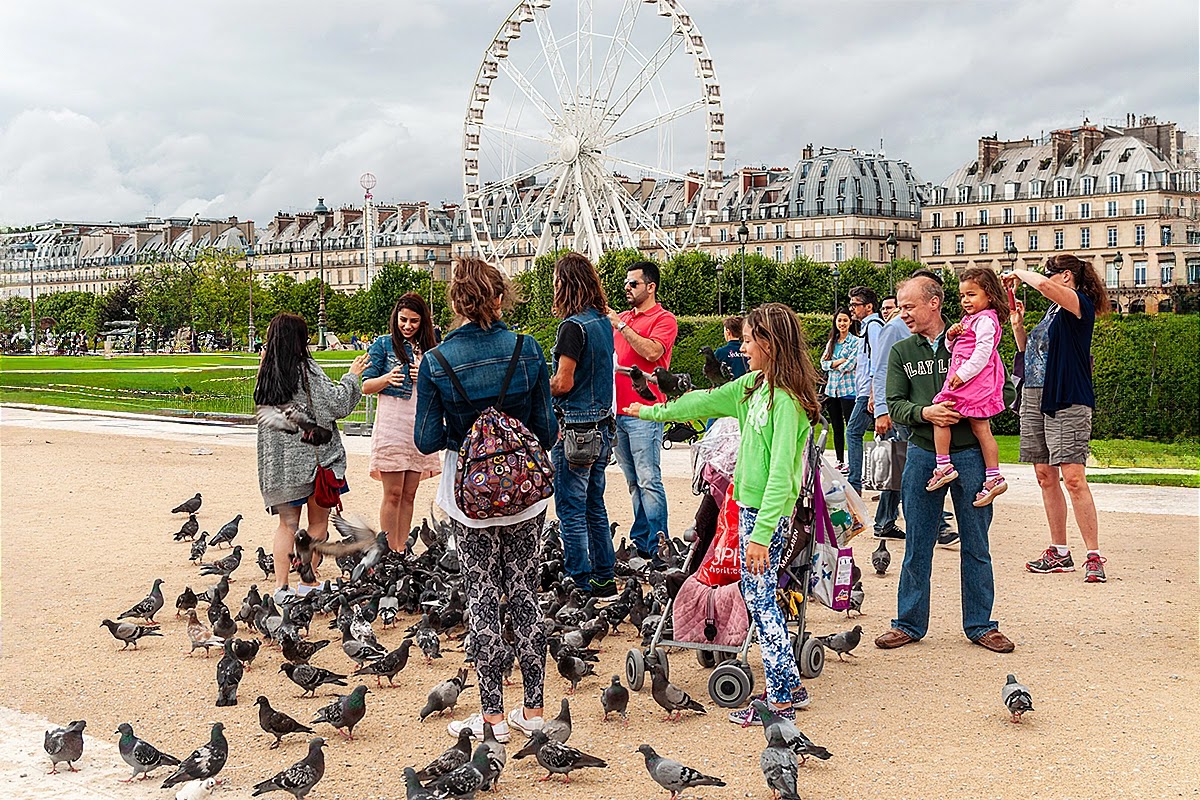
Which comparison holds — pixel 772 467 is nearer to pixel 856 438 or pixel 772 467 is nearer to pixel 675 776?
pixel 675 776

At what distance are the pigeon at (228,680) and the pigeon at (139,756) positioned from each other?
2.94 feet

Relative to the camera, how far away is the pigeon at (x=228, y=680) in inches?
236

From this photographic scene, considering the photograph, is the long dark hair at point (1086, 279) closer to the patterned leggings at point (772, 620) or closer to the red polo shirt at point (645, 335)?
the red polo shirt at point (645, 335)

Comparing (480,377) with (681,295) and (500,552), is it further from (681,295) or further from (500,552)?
(681,295)

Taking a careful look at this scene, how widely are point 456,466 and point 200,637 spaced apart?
253 cm

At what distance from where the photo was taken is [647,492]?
8.66 m

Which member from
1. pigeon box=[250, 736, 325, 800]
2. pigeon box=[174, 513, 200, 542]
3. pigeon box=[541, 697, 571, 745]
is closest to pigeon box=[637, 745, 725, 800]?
pigeon box=[541, 697, 571, 745]

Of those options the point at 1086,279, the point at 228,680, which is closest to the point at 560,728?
the point at 228,680

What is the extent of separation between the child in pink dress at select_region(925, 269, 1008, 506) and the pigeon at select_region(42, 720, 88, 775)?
13.7 feet

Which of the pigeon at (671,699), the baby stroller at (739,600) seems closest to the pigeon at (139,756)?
the pigeon at (671,699)

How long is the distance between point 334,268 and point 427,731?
131 m

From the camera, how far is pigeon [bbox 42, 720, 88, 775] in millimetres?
A: 5133

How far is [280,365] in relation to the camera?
7.43 meters

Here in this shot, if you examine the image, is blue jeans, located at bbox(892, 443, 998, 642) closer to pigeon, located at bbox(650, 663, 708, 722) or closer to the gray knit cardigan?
pigeon, located at bbox(650, 663, 708, 722)
